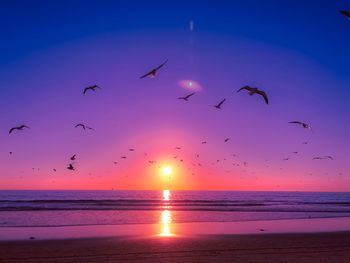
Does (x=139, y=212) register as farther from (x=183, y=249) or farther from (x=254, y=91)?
(x=254, y=91)

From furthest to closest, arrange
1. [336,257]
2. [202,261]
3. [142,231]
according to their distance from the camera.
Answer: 1. [142,231]
2. [336,257]
3. [202,261]

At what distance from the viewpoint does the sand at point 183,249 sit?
48.1 feet

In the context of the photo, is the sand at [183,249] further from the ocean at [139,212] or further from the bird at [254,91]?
the ocean at [139,212]

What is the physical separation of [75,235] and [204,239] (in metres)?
6.86

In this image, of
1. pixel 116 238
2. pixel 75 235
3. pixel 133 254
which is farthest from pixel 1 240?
pixel 133 254

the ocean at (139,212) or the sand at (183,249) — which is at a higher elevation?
the ocean at (139,212)

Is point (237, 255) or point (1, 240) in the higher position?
point (1, 240)

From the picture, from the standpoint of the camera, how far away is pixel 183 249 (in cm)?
1672

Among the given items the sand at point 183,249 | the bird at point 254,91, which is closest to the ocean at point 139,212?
the sand at point 183,249

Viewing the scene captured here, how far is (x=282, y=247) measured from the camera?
1753cm

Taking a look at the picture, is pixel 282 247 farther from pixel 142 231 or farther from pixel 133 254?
pixel 142 231

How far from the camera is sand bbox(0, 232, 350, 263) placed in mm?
14648

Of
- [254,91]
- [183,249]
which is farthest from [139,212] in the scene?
[254,91]

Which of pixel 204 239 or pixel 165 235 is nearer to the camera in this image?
pixel 204 239
